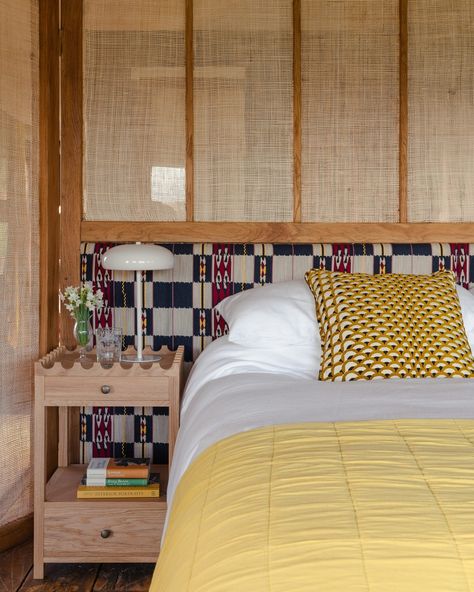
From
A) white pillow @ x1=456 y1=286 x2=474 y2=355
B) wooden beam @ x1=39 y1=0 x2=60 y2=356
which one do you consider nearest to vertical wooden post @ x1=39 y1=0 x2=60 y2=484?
wooden beam @ x1=39 y1=0 x2=60 y2=356

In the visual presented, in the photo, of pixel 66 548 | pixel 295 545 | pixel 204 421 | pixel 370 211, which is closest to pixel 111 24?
pixel 370 211

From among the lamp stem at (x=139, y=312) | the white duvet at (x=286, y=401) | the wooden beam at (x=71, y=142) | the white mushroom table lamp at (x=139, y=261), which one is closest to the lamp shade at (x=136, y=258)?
the white mushroom table lamp at (x=139, y=261)

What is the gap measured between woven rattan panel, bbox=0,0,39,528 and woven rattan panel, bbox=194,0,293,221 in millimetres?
655

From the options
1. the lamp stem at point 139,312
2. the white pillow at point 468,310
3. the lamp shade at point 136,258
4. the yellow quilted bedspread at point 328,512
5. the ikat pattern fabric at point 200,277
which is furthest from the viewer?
the ikat pattern fabric at point 200,277

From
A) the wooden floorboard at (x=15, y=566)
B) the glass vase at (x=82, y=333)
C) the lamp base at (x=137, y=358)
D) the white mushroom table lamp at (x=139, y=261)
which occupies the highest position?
the white mushroom table lamp at (x=139, y=261)

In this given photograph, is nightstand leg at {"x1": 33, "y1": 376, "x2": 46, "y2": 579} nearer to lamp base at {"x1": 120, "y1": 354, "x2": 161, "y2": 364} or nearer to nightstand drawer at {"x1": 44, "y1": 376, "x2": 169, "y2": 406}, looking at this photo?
nightstand drawer at {"x1": 44, "y1": 376, "x2": 169, "y2": 406}

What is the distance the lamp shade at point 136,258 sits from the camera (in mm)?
2498

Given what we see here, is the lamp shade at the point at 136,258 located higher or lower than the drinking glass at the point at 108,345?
higher

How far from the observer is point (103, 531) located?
238cm

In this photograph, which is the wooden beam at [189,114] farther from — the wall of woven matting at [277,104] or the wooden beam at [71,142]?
the wooden beam at [71,142]

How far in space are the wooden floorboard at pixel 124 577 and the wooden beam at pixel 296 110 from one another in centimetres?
145

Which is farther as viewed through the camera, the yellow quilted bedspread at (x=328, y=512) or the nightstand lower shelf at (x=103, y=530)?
the nightstand lower shelf at (x=103, y=530)

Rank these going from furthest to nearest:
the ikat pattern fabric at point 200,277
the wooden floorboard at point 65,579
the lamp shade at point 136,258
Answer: the ikat pattern fabric at point 200,277, the lamp shade at point 136,258, the wooden floorboard at point 65,579

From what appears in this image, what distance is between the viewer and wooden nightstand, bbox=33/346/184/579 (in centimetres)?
238
